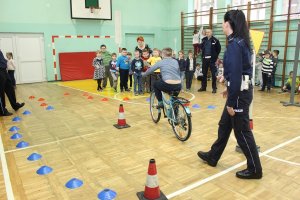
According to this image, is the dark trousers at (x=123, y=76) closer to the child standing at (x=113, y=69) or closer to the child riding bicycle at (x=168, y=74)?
the child standing at (x=113, y=69)

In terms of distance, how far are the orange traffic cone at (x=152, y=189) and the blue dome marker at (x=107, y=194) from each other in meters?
0.27

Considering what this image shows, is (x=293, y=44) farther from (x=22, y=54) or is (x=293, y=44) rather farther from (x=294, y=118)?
(x=22, y=54)

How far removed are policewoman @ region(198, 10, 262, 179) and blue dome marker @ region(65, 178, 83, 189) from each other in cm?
179

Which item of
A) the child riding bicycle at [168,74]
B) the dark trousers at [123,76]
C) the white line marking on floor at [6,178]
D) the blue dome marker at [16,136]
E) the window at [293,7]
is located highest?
the window at [293,7]

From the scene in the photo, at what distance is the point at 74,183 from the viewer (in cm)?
295

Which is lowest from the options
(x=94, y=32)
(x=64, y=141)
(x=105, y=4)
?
(x=64, y=141)

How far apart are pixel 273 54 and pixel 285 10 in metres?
1.73

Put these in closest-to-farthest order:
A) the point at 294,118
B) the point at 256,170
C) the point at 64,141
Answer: the point at 256,170
the point at 64,141
the point at 294,118

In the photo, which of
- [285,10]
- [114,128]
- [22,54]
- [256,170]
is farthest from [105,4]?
[256,170]

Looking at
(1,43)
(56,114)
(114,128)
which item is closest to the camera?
(114,128)

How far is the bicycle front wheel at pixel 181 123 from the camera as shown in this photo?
13.5 ft

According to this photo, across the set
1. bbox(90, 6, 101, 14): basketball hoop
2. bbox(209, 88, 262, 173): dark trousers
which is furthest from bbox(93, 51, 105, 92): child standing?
bbox(209, 88, 262, 173): dark trousers

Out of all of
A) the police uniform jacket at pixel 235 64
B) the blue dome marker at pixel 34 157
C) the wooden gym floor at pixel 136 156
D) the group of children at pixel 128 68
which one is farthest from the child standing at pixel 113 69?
the police uniform jacket at pixel 235 64

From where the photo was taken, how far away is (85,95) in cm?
831
